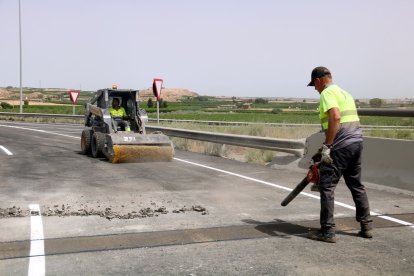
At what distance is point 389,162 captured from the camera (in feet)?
29.0

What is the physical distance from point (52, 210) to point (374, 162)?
5966 millimetres

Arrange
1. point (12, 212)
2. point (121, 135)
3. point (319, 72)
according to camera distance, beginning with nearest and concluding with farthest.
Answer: point (319, 72) → point (12, 212) → point (121, 135)

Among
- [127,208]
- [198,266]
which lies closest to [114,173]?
[127,208]

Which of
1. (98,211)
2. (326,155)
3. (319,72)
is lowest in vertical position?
(98,211)

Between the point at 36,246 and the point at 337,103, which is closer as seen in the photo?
the point at 36,246

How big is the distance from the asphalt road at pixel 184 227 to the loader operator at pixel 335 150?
0.22 m

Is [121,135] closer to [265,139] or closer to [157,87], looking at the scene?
[265,139]

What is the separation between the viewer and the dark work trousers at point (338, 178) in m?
5.41

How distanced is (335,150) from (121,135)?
7.70m

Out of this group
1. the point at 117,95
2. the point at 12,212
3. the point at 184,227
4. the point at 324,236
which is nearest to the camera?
the point at 324,236

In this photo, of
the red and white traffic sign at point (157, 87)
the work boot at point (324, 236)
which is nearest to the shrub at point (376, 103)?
the work boot at point (324, 236)

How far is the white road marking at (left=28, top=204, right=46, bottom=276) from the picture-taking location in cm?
431

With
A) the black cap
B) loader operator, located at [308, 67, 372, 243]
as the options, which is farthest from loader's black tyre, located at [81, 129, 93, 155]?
loader operator, located at [308, 67, 372, 243]

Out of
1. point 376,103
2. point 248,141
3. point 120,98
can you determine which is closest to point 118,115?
point 120,98
